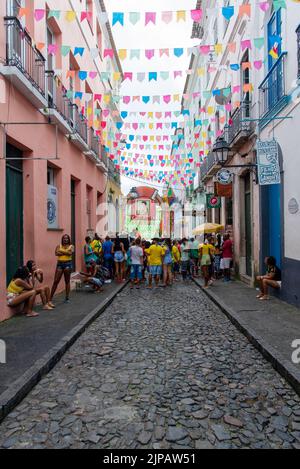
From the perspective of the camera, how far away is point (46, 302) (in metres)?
8.17

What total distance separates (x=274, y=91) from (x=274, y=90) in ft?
0.08

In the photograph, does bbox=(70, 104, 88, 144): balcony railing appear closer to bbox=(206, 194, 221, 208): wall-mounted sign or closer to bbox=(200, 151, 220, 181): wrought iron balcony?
bbox=(200, 151, 220, 181): wrought iron balcony

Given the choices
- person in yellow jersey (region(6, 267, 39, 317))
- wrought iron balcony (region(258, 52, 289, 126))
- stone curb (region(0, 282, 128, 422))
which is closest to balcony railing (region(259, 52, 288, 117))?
wrought iron balcony (region(258, 52, 289, 126))

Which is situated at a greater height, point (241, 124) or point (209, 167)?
point (241, 124)

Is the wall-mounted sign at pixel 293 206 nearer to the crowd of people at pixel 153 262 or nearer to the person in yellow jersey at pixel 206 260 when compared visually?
the crowd of people at pixel 153 262

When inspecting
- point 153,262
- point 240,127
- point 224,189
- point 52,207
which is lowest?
point 153,262

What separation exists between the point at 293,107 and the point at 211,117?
10824 mm

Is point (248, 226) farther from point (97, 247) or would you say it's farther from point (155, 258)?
point (97, 247)

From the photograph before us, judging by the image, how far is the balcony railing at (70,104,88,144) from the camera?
11.6m

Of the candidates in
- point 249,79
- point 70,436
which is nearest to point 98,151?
point 249,79

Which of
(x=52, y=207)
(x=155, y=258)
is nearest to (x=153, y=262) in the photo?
(x=155, y=258)

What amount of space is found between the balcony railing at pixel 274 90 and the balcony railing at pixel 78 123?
17.2 feet

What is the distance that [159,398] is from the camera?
12.7 feet

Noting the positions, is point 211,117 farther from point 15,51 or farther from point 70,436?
point 70,436
